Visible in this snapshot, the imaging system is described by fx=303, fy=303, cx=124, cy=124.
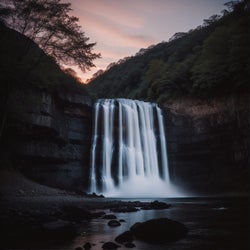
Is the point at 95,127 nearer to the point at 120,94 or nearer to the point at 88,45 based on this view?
the point at 88,45

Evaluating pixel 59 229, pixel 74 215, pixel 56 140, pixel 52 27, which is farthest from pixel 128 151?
pixel 59 229

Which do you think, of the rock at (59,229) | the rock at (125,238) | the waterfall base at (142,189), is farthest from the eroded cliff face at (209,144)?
the rock at (125,238)

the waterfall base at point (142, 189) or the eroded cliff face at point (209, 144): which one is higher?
the eroded cliff face at point (209, 144)

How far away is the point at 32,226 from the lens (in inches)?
372

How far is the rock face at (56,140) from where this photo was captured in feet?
89.7

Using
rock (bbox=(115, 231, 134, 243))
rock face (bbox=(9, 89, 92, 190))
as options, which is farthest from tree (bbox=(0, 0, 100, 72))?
rock (bbox=(115, 231, 134, 243))

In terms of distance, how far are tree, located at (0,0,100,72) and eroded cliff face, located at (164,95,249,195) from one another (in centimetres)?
1795

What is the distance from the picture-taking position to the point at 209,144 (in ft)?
113

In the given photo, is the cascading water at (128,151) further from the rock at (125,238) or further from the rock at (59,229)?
the rock at (125,238)

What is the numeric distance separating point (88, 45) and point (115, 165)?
15859 mm

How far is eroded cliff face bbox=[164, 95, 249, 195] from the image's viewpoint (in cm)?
3169

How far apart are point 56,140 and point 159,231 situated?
76.0 ft

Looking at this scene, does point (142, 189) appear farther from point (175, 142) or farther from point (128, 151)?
point (175, 142)

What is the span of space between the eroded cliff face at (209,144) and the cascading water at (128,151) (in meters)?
1.71
